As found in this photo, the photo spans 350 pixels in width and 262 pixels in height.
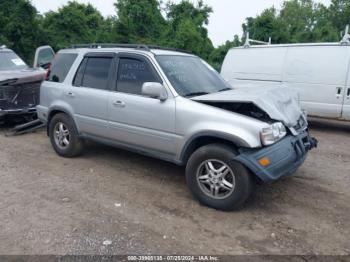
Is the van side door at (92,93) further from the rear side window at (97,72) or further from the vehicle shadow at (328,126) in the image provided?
the vehicle shadow at (328,126)

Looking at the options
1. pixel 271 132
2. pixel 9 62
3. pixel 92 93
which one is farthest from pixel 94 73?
pixel 9 62

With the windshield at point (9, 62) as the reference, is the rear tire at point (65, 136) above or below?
below

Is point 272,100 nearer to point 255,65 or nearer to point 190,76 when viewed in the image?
point 190,76

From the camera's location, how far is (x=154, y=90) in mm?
4523

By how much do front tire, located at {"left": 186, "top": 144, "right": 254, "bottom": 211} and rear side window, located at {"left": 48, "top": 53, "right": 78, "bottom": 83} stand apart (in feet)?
9.88

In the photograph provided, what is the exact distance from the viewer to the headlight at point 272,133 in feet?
13.2

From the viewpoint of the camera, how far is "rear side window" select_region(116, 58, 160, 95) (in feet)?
16.3

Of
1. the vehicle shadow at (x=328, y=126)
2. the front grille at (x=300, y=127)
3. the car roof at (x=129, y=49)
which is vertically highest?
the car roof at (x=129, y=49)

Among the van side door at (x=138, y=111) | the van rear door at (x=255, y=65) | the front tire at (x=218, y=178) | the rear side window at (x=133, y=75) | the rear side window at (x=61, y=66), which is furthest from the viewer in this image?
the van rear door at (x=255, y=65)

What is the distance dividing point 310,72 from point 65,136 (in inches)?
227

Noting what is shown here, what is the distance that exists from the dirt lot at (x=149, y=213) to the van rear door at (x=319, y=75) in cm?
258

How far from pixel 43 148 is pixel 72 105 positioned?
1.53 meters

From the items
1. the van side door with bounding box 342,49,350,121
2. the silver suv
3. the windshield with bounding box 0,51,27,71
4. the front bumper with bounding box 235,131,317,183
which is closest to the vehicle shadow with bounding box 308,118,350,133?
the van side door with bounding box 342,49,350,121

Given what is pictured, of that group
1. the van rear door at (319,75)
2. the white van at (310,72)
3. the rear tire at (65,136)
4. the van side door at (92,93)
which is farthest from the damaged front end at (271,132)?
the van rear door at (319,75)
